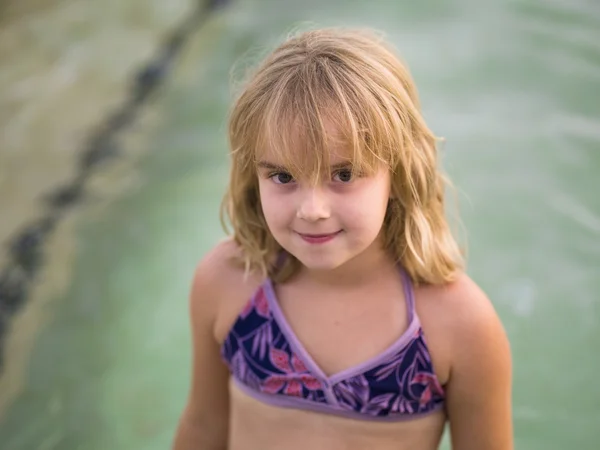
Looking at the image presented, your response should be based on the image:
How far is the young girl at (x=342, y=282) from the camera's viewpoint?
5.55 feet

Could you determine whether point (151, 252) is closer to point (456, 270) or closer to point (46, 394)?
point (46, 394)

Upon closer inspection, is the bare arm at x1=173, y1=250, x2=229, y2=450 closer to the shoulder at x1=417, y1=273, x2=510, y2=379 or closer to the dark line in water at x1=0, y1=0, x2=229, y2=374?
the shoulder at x1=417, y1=273, x2=510, y2=379

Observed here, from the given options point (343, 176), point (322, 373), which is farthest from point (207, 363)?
point (343, 176)

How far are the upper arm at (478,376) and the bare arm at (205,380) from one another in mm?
586

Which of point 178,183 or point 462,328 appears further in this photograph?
point 178,183

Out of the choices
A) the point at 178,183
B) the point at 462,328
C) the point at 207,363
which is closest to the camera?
the point at 462,328

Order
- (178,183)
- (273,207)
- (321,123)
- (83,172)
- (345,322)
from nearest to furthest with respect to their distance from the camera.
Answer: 1. (321,123)
2. (273,207)
3. (345,322)
4. (178,183)
5. (83,172)

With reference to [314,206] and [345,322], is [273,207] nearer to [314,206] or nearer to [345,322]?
[314,206]

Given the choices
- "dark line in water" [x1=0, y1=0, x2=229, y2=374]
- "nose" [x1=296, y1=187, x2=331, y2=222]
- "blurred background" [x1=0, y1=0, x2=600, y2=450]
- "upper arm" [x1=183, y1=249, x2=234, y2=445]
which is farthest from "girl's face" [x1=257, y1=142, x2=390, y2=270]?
"dark line in water" [x1=0, y1=0, x2=229, y2=374]

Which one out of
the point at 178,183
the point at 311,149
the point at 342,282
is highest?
the point at 178,183

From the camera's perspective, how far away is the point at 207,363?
2.18 metres

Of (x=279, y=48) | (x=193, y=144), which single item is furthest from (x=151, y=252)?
(x=279, y=48)

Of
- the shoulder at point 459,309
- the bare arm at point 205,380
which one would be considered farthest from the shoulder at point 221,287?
the shoulder at point 459,309

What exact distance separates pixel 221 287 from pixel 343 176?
0.52 meters
